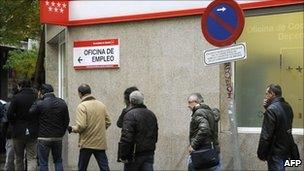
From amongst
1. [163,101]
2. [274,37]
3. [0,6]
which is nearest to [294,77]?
[274,37]

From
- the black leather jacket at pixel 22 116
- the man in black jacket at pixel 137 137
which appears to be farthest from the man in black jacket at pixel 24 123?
the man in black jacket at pixel 137 137

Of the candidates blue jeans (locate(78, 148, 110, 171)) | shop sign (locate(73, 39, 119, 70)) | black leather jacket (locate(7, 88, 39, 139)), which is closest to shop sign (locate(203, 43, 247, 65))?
blue jeans (locate(78, 148, 110, 171))

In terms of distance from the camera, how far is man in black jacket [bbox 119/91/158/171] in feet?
24.5

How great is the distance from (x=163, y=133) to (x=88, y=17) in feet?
9.51

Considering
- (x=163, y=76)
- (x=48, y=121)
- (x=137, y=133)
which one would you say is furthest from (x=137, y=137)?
(x=163, y=76)

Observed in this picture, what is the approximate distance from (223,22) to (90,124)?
309 cm

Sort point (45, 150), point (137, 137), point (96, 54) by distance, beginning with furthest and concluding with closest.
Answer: point (96, 54) < point (45, 150) < point (137, 137)

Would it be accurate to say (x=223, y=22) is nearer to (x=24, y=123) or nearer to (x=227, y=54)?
(x=227, y=54)

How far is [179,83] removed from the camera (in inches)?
410

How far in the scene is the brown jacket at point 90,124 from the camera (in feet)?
29.0

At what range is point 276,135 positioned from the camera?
7.32m

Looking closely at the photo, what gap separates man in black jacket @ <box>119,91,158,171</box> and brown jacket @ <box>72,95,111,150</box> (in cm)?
128

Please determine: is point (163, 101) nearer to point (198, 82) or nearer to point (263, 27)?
point (198, 82)

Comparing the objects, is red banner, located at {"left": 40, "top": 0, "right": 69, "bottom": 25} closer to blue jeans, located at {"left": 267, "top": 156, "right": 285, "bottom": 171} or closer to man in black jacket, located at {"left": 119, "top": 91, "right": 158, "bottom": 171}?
man in black jacket, located at {"left": 119, "top": 91, "right": 158, "bottom": 171}
